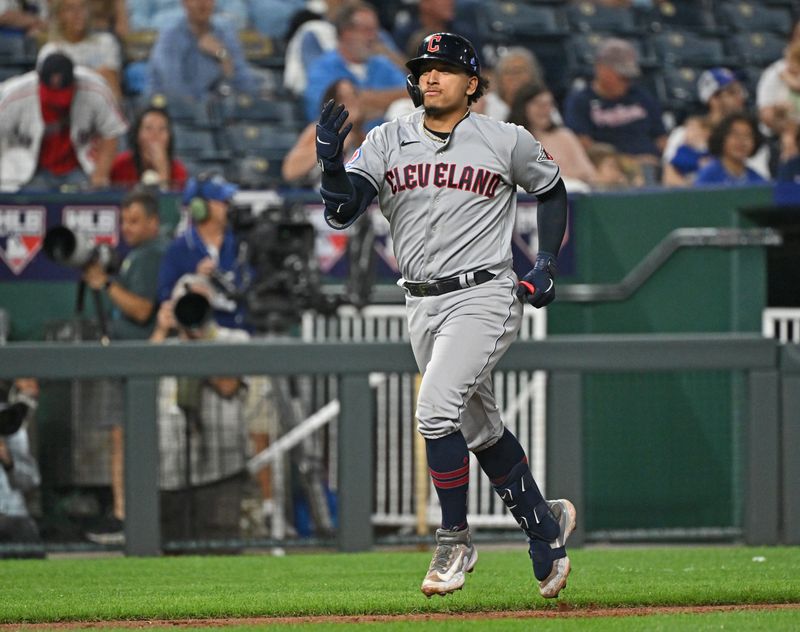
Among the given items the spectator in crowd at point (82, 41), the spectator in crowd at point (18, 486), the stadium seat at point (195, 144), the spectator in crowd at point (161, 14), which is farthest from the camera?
the spectator in crowd at point (161, 14)

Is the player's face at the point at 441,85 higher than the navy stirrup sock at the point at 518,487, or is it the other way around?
the player's face at the point at 441,85

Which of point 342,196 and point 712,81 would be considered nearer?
point 342,196

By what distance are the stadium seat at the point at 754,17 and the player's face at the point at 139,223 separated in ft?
18.5

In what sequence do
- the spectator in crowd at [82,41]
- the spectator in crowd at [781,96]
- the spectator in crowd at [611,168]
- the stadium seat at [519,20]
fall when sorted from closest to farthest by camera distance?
the spectator in crowd at [82,41]
the spectator in crowd at [611,168]
the spectator in crowd at [781,96]
the stadium seat at [519,20]

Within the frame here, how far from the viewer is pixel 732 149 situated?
32.0ft

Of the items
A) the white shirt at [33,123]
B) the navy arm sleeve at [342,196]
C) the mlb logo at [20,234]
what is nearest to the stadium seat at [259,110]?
the white shirt at [33,123]

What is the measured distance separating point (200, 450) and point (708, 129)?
15.8 feet

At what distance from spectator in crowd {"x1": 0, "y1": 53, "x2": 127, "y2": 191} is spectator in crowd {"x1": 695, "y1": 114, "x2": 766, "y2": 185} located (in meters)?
3.99

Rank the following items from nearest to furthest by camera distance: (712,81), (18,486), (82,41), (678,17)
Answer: (18,486)
(82,41)
(712,81)
(678,17)

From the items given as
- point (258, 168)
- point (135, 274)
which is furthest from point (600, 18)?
point (135, 274)

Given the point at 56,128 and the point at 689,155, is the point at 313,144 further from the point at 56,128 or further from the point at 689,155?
the point at 689,155

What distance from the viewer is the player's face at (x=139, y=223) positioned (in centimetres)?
828

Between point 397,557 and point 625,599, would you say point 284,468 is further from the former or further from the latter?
point 625,599

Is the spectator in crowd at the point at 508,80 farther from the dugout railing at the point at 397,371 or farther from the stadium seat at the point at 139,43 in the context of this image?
the dugout railing at the point at 397,371
